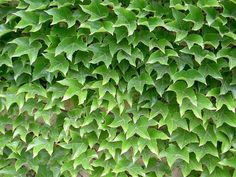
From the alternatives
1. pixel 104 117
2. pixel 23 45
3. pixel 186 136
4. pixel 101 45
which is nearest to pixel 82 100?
pixel 104 117

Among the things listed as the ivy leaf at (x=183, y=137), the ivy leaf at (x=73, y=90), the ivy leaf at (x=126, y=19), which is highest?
the ivy leaf at (x=126, y=19)

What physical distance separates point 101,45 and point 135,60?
0.66 feet

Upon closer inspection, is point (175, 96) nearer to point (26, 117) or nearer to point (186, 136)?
point (186, 136)

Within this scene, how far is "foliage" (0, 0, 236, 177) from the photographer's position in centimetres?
209

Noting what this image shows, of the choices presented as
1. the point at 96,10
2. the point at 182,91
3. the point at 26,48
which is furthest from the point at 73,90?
the point at 182,91

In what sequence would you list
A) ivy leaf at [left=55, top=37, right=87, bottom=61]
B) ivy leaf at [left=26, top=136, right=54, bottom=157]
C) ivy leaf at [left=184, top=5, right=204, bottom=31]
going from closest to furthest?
ivy leaf at [left=184, top=5, right=204, bottom=31] → ivy leaf at [left=55, top=37, right=87, bottom=61] → ivy leaf at [left=26, top=136, right=54, bottom=157]

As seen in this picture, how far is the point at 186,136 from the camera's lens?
221cm

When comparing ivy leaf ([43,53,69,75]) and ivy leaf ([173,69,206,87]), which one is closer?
ivy leaf ([173,69,206,87])

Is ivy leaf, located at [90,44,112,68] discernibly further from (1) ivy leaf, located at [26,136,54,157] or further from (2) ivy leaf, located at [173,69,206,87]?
(1) ivy leaf, located at [26,136,54,157]

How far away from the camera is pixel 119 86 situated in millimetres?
2213

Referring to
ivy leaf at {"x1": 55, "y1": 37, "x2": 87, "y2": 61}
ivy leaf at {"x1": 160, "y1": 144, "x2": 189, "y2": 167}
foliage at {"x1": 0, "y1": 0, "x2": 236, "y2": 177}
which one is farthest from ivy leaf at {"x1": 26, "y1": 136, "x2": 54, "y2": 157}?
ivy leaf at {"x1": 160, "y1": 144, "x2": 189, "y2": 167}

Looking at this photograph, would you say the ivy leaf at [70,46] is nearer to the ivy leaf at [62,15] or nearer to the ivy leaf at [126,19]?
the ivy leaf at [62,15]

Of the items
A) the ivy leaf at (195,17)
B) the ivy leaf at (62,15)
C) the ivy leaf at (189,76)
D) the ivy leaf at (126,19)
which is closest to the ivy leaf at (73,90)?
the ivy leaf at (62,15)

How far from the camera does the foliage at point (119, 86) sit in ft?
6.86
